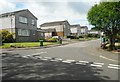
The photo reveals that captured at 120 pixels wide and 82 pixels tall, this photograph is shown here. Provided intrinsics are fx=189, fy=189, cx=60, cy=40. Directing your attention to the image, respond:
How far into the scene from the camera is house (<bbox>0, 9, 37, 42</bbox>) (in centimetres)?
4000

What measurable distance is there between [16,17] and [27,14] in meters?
4.73

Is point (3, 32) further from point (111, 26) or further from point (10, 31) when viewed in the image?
point (111, 26)

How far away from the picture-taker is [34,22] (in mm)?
47906

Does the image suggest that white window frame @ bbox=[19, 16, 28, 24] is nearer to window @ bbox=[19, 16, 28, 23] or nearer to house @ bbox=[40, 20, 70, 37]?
window @ bbox=[19, 16, 28, 23]

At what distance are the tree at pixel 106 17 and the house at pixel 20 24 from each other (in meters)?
18.7

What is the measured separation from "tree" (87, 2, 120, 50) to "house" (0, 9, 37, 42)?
1867 centimetres

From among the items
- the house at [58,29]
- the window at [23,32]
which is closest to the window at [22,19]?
the window at [23,32]

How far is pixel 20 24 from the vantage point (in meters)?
41.6

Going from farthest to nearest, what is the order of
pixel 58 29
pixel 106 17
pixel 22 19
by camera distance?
pixel 58 29
pixel 22 19
pixel 106 17

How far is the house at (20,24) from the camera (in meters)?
40.0

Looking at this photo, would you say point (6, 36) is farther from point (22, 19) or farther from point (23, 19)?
point (23, 19)

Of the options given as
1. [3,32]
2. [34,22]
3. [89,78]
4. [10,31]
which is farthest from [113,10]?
[34,22]

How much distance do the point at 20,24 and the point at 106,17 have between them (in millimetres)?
23020

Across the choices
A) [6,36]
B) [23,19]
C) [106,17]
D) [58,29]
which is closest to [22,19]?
[23,19]
